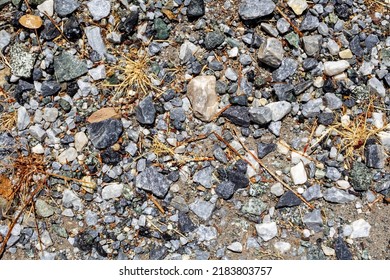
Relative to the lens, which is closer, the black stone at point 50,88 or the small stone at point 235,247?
the small stone at point 235,247

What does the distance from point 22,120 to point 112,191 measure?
0.91 metres

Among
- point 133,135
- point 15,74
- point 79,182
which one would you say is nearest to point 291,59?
point 133,135

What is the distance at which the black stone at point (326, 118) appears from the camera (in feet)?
13.9

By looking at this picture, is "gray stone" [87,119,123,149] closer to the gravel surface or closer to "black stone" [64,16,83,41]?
the gravel surface

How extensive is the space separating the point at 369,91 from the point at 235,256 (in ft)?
5.47

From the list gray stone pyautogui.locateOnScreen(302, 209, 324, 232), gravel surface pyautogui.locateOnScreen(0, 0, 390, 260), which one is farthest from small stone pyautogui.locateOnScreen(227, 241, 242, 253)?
gray stone pyautogui.locateOnScreen(302, 209, 324, 232)

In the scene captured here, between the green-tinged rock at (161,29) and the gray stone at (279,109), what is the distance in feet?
3.24

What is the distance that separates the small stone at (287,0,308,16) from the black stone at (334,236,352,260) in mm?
1808

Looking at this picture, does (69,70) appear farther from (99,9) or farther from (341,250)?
(341,250)

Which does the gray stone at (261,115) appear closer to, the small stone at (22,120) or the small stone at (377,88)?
the small stone at (377,88)

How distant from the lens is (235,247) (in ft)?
13.5

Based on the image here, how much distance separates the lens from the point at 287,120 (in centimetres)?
426

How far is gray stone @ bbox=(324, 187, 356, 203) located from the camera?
4.16 meters

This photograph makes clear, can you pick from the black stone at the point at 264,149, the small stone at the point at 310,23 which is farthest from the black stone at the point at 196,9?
the black stone at the point at 264,149
